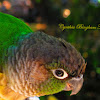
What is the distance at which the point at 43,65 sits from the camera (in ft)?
2.13

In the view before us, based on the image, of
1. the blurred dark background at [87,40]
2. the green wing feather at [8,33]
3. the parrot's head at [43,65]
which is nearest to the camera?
the parrot's head at [43,65]

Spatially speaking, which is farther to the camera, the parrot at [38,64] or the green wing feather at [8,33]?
the green wing feather at [8,33]

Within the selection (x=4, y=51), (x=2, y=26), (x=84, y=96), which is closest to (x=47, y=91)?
(x=4, y=51)

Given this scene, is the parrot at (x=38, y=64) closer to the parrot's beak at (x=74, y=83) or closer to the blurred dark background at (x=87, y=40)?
the parrot's beak at (x=74, y=83)

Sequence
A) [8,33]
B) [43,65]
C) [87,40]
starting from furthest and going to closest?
[87,40]
[8,33]
[43,65]

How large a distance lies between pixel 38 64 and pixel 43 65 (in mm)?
23

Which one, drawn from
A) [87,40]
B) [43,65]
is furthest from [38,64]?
[87,40]

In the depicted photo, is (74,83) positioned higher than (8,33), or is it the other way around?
(8,33)

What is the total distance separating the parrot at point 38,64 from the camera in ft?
2.09

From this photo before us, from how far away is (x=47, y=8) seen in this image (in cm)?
266

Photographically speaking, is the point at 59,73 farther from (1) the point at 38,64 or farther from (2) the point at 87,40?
(2) the point at 87,40

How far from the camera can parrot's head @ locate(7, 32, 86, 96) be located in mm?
636

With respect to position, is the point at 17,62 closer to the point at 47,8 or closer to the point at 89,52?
the point at 89,52

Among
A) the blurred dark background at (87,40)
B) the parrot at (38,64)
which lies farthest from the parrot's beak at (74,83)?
the blurred dark background at (87,40)
